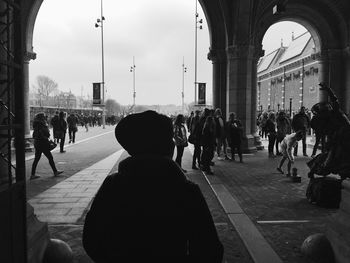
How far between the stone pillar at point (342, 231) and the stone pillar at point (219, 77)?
12.2 metres

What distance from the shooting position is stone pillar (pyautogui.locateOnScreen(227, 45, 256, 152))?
14.9 metres

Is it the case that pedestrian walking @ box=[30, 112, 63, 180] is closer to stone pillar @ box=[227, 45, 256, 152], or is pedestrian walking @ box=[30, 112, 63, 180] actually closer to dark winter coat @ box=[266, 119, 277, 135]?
stone pillar @ box=[227, 45, 256, 152]

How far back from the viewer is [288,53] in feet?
206

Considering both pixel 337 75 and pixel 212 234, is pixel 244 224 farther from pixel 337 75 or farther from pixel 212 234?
pixel 337 75

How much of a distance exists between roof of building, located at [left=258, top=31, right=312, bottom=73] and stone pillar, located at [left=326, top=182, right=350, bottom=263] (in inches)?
2072

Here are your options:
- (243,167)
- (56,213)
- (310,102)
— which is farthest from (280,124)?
(310,102)

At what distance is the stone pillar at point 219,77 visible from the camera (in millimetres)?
16763

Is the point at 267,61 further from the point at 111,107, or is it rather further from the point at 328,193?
the point at 328,193

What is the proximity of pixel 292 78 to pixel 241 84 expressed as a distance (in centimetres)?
4352

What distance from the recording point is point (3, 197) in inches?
110

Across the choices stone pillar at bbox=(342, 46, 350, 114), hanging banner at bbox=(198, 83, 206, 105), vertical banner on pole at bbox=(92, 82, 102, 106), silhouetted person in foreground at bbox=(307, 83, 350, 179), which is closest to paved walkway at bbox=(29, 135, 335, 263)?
silhouetted person in foreground at bbox=(307, 83, 350, 179)

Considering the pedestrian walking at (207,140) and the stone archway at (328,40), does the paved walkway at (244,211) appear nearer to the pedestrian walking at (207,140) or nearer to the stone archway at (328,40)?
the pedestrian walking at (207,140)

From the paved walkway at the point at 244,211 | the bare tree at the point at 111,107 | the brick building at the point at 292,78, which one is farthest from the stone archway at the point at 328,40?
the bare tree at the point at 111,107

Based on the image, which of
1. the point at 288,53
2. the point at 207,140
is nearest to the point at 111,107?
the point at 288,53
